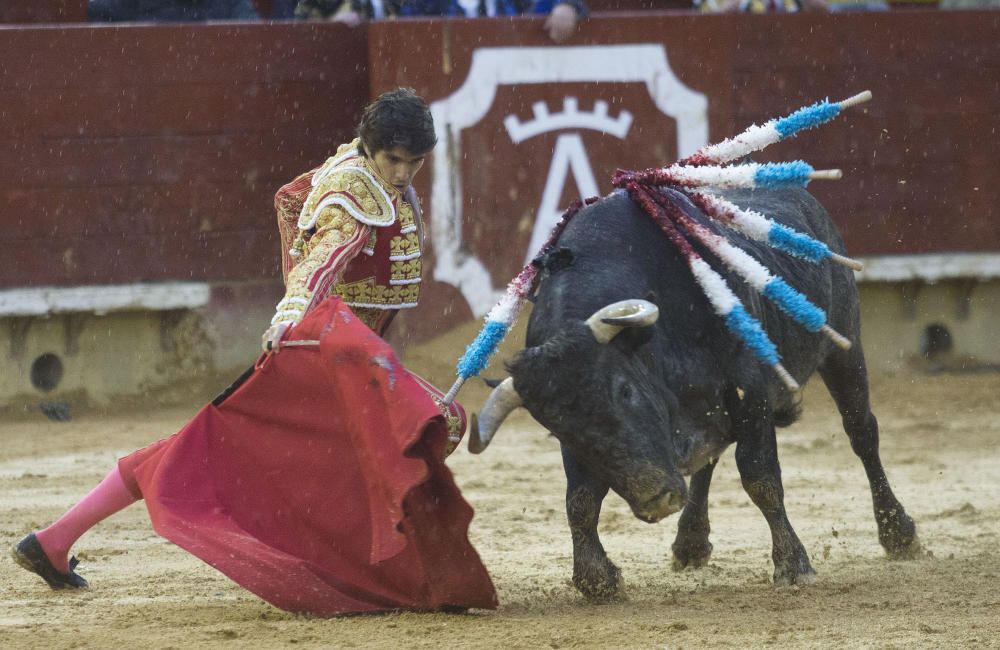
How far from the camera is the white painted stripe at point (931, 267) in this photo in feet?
25.7

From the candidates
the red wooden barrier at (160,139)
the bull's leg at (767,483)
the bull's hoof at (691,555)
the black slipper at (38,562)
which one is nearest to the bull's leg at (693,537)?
the bull's hoof at (691,555)

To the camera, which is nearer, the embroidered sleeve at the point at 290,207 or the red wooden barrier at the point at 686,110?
the embroidered sleeve at the point at 290,207

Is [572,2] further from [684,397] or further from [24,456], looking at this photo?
[684,397]

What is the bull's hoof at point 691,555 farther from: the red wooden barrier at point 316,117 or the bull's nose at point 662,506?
the red wooden barrier at point 316,117

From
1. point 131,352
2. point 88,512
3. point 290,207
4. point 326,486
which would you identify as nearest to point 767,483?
point 326,486

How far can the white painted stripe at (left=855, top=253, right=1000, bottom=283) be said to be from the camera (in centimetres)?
784

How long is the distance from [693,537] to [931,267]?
155 inches

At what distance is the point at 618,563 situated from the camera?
14.8ft

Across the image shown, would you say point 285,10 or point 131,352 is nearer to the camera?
point 131,352

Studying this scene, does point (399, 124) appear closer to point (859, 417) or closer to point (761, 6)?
point (859, 417)

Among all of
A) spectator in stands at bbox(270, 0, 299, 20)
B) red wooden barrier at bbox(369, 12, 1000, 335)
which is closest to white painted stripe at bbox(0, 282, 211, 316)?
red wooden barrier at bbox(369, 12, 1000, 335)

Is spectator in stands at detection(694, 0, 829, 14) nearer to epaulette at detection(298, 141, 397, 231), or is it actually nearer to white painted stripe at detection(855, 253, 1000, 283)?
white painted stripe at detection(855, 253, 1000, 283)

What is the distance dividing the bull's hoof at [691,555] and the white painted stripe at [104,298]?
3.32 metres

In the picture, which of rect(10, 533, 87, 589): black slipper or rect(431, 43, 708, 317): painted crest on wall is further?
rect(431, 43, 708, 317): painted crest on wall
